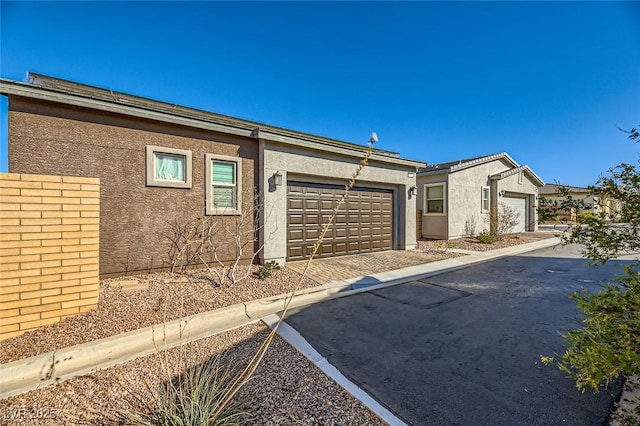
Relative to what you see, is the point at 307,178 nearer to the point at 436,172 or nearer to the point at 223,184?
the point at 223,184

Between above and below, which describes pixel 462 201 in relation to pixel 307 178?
below

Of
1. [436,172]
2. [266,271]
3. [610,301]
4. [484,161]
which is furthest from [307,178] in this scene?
[484,161]

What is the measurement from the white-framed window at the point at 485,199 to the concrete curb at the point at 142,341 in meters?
11.9

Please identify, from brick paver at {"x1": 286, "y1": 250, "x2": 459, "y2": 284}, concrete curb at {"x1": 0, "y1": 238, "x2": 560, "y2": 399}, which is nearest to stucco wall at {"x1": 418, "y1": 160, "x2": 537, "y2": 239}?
brick paver at {"x1": 286, "y1": 250, "x2": 459, "y2": 284}

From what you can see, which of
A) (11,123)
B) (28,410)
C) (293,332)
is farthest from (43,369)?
(11,123)

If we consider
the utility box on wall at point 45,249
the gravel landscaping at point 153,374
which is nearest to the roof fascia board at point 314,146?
the utility box on wall at point 45,249

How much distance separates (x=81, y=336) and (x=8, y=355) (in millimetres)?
662

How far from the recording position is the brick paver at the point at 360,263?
7.08 meters

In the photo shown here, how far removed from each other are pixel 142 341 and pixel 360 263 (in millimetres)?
6178

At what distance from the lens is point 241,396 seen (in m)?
2.50

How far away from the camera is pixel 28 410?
239cm

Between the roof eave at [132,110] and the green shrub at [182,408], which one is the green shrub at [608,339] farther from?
the roof eave at [132,110]

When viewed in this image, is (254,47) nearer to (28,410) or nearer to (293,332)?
(293,332)

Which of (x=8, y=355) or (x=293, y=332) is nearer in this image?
(x=8, y=355)
